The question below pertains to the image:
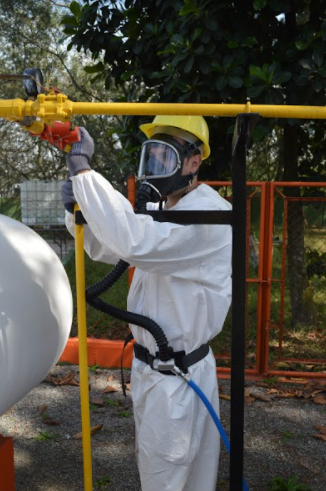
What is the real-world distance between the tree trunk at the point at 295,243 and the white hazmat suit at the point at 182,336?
12.4ft

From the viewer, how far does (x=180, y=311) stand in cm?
223

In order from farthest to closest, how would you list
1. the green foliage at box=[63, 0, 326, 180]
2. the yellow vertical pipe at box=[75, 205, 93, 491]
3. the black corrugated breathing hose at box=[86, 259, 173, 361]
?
1. the green foliage at box=[63, 0, 326, 180]
2. the black corrugated breathing hose at box=[86, 259, 173, 361]
3. the yellow vertical pipe at box=[75, 205, 93, 491]

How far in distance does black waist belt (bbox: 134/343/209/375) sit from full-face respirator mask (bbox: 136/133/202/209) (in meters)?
0.70

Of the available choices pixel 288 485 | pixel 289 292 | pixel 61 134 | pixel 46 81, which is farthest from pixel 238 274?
pixel 46 81

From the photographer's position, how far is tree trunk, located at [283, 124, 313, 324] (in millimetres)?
5891

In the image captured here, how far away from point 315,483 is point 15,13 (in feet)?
57.4

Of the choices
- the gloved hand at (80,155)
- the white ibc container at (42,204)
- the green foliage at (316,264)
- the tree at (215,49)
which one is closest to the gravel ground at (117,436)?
the green foliage at (316,264)

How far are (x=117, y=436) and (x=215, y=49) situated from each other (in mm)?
3365

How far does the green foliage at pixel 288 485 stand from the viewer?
10.3ft

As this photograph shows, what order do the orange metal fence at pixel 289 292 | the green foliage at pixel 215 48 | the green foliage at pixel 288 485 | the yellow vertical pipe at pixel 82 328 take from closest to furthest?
1. the yellow vertical pipe at pixel 82 328
2. the green foliage at pixel 288 485
3. the green foliage at pixel 215 48
4. the orange metal fence at pixel 289 292

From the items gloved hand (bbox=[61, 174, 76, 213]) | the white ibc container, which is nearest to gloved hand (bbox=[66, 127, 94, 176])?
gloved hand (bbox=[61, 174, 76, 213])

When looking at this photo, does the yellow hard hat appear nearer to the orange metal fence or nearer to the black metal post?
the black metal post

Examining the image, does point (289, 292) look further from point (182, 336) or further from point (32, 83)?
point (32, 83)

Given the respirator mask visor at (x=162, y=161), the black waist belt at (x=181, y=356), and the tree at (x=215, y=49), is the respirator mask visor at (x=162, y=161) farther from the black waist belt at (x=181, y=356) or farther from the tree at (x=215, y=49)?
the tree at (x=215, y=49)
